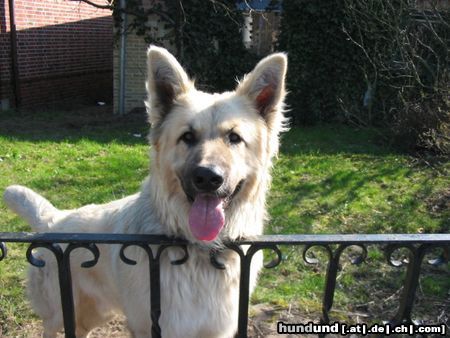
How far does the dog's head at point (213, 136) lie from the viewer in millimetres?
2445

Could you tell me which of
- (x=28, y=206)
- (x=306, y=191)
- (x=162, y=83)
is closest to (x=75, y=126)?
(x=306, y=191)

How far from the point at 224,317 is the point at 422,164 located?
6.80 metres

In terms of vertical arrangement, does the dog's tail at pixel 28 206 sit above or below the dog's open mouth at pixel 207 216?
below

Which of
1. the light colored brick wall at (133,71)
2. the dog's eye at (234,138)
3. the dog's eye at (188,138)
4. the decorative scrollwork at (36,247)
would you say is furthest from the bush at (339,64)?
the decorative scrollwork at (36,247)

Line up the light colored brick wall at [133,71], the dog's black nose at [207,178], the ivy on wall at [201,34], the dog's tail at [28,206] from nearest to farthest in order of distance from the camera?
the dog's black nose at [207,178] → the dog's tail at [28,206] → the ivy on wall at [201,34] → the light colored brick wall at [133,71]

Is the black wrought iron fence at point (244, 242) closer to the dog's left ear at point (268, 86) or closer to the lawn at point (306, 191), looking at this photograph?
the dog's left ear at point (268, 86)

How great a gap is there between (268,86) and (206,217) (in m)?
0.94

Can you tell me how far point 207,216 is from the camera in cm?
243

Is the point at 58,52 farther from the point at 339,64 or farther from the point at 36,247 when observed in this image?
the point at 36,247

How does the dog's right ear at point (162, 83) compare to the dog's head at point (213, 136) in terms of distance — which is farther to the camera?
the dog's right ear at point (162, 83)

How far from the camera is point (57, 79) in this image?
583 inches

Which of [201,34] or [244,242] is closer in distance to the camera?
[244,242]

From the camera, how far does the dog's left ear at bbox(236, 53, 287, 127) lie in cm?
268

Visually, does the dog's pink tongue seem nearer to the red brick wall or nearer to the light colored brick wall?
the light colored brick wall
